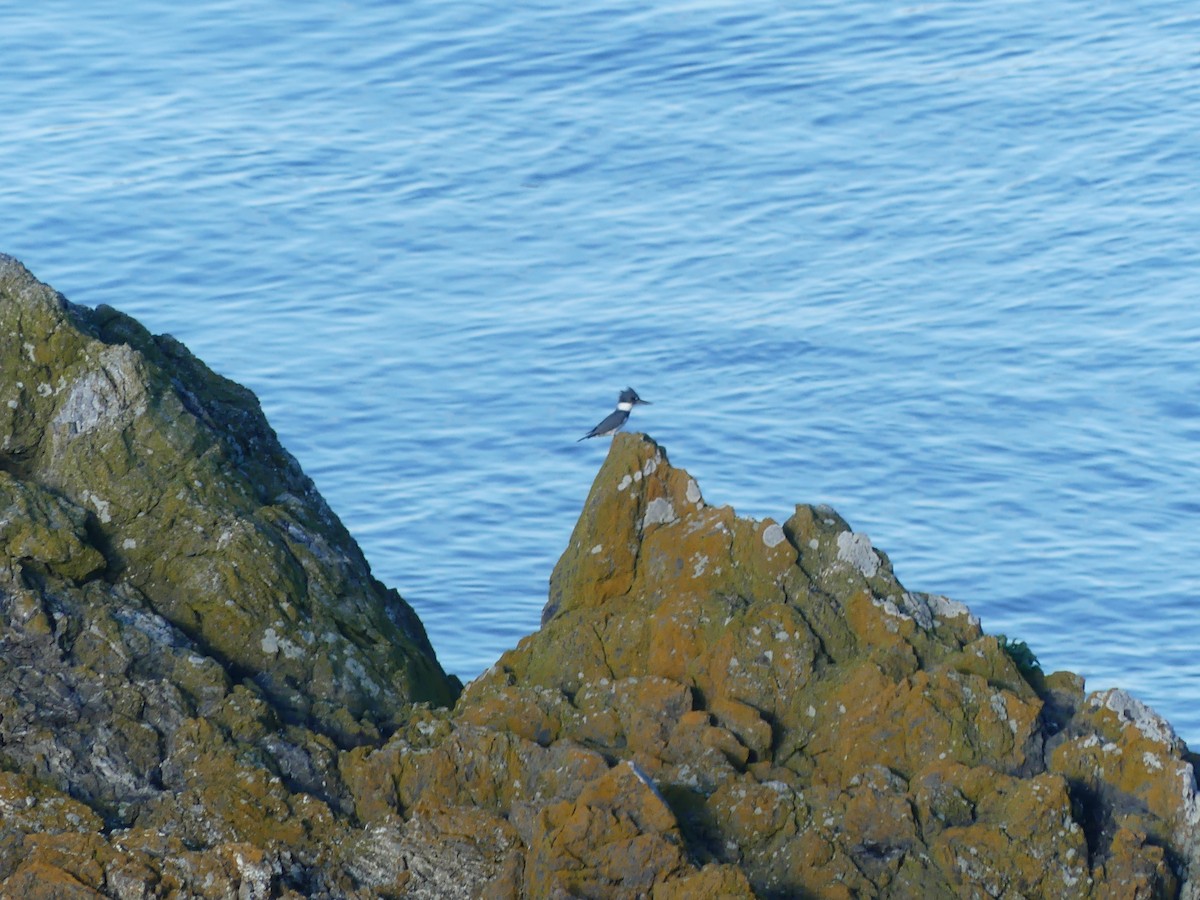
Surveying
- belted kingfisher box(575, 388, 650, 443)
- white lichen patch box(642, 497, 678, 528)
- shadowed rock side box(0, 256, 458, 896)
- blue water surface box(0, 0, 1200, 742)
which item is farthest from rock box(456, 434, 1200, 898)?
blue water surface box(0, 0, 1200, 742)

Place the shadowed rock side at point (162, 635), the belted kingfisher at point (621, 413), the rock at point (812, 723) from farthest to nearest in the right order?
the belted kingfisher at point (621, 413), the rock at point (812, 723), the shadowed rock side at point (162, 635)

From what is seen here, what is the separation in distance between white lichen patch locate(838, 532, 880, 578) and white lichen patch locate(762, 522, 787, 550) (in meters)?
0.26

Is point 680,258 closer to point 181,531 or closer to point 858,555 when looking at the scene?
point 181,531

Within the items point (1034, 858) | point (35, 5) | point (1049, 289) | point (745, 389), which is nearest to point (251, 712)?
point (1034, 858)

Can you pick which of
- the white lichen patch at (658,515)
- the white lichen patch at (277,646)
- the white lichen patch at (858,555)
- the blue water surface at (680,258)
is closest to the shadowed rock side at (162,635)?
the white lichen patch at (277,646)

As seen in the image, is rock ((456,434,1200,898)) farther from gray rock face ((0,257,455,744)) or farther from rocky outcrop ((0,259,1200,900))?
gray rock face ((0,257,455,744))

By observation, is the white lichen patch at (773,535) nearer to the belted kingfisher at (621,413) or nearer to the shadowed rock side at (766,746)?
the shadowed rock side at (766,746)

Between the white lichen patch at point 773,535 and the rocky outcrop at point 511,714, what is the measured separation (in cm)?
1

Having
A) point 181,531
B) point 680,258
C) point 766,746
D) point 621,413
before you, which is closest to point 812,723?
point 766,746

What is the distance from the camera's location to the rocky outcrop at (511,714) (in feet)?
25.5

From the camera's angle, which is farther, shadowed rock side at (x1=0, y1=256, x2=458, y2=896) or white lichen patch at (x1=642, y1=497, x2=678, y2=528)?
white lichen patch at (x1=642, y1=497, x2=678, y2=528)

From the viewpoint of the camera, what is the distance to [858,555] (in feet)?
30.1

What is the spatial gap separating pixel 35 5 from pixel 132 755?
45.8m

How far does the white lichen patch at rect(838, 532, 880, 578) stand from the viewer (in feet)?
30.1
